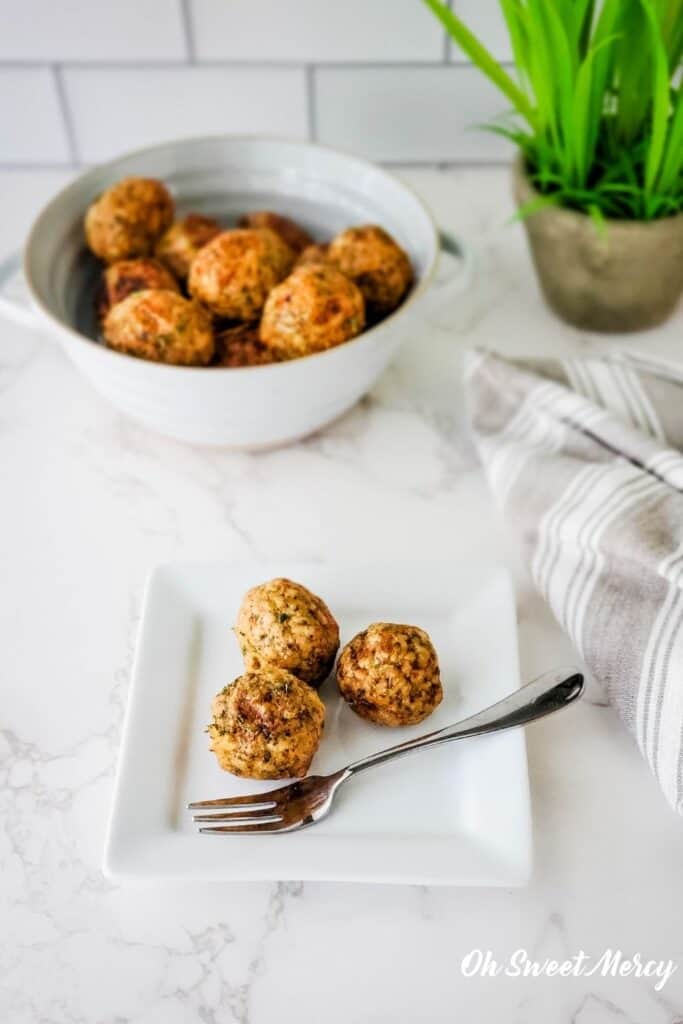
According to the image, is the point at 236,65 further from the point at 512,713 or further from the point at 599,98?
the point at 512,713

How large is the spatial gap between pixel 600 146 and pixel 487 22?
232mm

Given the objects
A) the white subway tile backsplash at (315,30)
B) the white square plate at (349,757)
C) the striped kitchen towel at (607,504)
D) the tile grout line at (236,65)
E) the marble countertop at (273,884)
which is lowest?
the marble countertop at (273,884)

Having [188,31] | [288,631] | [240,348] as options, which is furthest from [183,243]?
[288,631]

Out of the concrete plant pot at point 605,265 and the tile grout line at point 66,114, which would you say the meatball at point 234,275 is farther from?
the tile grout line at point 66,114

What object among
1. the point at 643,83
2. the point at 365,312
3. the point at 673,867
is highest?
the point at 643,83

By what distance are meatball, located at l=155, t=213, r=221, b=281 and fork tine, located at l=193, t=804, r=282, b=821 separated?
521mm

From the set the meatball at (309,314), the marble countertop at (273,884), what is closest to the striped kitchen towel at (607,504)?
the marble countertop at (273,884)

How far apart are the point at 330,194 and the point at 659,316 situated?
36 centimetres

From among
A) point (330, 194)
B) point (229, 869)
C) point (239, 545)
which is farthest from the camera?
point (330, 194)

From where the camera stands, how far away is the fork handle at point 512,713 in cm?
65

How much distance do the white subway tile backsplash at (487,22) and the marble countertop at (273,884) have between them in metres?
0.32

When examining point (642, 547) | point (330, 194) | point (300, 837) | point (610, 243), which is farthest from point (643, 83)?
point (300, 837)

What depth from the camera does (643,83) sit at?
931 millimetres

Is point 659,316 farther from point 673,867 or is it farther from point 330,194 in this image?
point 673,867
